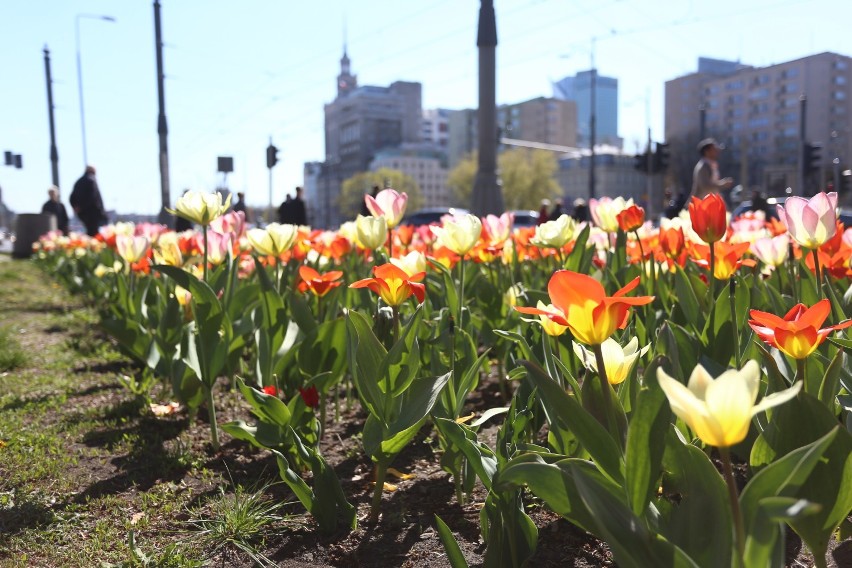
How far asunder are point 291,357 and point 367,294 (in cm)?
53

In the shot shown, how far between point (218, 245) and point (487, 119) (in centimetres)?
637

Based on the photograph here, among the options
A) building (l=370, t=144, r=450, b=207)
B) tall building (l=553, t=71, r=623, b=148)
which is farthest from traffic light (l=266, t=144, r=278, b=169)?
tall building (l=553, t=71, r=623, b=148)

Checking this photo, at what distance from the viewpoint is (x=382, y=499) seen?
2094 mm

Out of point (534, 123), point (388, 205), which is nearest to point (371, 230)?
point (388, 205)

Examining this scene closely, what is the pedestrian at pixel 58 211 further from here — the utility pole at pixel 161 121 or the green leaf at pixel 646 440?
the green leaf at pixel 646 440

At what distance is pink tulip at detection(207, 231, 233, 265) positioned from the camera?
9.94 feet

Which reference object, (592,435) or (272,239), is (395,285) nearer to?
(592,435)

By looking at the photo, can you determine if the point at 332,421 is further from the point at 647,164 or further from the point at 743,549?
the point at 647,164

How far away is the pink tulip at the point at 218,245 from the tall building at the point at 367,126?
11910 centimetres

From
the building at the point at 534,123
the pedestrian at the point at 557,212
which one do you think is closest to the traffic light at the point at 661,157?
the pedestrian at the point at 557,212

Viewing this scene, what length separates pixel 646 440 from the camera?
3.64 feet

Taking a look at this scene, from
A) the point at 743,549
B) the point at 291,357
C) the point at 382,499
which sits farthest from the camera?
the point at 291,357

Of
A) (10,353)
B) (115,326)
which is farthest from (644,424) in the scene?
(10,353)

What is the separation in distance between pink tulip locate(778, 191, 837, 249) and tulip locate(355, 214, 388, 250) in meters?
1.24
